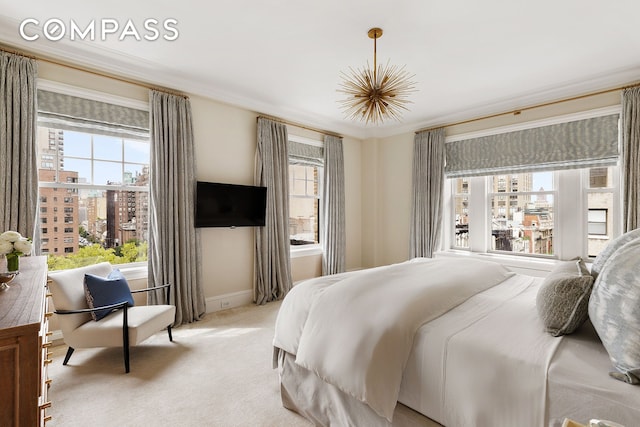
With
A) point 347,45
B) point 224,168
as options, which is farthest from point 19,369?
point 224,168

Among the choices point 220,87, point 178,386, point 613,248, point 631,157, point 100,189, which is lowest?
point 178,386

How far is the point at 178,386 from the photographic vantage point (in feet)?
7.45

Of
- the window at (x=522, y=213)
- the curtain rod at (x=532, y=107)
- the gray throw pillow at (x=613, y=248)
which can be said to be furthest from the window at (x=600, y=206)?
the gray throw pillow at (x=613, y=248)

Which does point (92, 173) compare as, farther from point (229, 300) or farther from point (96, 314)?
point (229, 300)

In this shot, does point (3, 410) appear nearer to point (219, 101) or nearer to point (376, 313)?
point (376, 313)

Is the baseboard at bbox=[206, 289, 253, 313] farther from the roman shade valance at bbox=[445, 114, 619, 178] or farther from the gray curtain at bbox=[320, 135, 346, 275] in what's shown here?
the roman shade valance at bbox=[445, 114, 619, 178]

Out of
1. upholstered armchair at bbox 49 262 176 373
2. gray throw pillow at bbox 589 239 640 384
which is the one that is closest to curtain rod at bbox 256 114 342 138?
upholstered armchair at bbox 49 262 176 373

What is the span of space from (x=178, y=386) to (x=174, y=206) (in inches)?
74.9

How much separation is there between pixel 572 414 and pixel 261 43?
3.20 meters

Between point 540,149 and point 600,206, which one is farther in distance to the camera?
point 540,149

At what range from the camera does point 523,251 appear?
4332 millimetres

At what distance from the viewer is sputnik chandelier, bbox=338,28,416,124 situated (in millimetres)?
2646

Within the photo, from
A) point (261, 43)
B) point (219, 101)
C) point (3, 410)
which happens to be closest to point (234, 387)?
point (3, 410)

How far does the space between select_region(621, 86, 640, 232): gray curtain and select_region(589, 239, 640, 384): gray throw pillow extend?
2.82 meters
